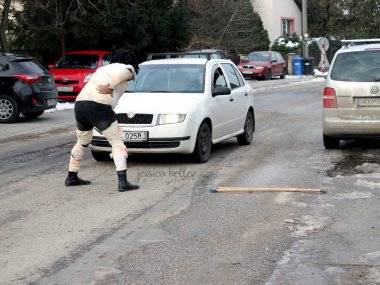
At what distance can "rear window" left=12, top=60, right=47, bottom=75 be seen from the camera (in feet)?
57.9

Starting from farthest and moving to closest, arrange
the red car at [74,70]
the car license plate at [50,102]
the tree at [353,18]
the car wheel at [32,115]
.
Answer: the tree at [353,18] < the red car at [74,70] < the car wheel at [32,115] < the car license plate at [50,102]

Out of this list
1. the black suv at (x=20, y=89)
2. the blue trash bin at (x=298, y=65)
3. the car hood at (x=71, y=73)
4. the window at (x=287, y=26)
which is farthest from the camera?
the window at (x=287, y=26)

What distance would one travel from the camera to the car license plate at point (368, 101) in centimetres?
1089

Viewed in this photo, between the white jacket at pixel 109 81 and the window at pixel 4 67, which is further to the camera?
the window at pixel 4 67

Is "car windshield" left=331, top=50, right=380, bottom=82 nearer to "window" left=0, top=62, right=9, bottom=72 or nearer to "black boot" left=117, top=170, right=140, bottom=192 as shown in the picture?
"black boot" left=117, top=170, right=140, bottom=192

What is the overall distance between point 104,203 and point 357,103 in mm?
4893

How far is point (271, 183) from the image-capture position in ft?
28.9

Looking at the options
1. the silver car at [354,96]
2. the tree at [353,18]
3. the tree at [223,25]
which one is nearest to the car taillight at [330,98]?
the silver car at [354,96]

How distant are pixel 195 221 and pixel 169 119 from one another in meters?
3.17

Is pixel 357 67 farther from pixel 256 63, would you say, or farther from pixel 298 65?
pixel 298 65

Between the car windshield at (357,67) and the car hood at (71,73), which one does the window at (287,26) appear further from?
the car windshield at (357,67)

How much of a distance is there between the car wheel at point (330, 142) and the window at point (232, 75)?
5.88 feet

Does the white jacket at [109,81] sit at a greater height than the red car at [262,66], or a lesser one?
greater

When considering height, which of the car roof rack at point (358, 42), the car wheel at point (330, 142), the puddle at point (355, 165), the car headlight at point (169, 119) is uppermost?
the car roof rack at point (358, 42)
